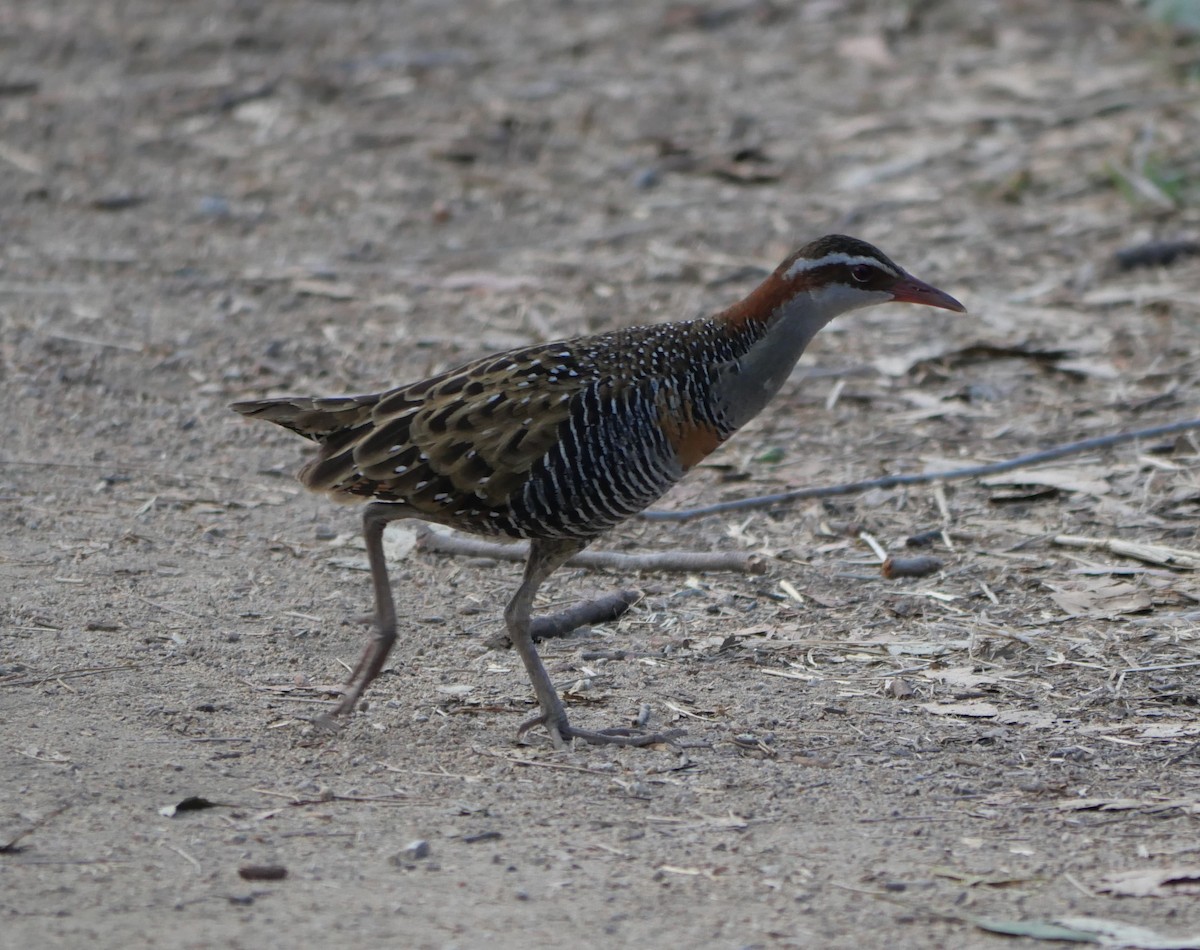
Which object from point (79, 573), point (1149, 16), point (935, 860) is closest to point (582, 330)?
point (79, 573)

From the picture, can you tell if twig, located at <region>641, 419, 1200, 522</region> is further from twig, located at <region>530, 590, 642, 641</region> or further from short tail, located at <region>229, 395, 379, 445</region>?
short tail, located at <region>229, 395, 379, 445</region>

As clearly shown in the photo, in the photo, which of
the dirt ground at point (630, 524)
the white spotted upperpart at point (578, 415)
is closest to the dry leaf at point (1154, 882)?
the dirt ground at point (630, 524)

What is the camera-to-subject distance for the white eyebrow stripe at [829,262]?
5629 mm

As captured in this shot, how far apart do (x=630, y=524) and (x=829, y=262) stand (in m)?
1.88

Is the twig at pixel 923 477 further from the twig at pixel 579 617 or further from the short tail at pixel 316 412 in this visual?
the short tail at pixel 316 412

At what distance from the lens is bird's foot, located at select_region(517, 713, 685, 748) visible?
519 cm

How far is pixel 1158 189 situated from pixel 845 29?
4.43 meters

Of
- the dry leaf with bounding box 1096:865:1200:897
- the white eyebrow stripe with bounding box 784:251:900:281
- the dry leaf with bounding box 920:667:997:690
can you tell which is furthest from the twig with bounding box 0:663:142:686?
Answer: the dry leaf with bounding box 1096:865:1200:897

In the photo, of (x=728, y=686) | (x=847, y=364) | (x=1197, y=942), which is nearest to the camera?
(x=1197, y=942)

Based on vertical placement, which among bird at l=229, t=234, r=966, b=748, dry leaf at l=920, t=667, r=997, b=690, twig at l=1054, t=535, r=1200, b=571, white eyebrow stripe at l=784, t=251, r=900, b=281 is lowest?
twig at l=1054, t=535, r=1200, b=571

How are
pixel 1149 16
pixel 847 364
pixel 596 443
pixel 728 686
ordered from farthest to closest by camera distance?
pixel 1149 16, pixel 847 364, pixel 728 686, pixel 596 443

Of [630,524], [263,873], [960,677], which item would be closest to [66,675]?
A: [263,873]

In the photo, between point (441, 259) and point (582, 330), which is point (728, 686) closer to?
point (582, 330)

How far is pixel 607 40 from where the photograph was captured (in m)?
14.3
